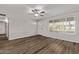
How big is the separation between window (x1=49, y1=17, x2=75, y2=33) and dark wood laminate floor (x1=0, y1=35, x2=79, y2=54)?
0.20m

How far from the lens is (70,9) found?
1877 mm

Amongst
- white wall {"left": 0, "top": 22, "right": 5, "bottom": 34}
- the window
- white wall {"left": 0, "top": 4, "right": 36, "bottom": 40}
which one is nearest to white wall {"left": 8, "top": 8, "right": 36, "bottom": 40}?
white wall {"left": 0, "top": 4, "right": 36, "bottom": 40}

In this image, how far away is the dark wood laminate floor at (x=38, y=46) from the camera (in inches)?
74.7

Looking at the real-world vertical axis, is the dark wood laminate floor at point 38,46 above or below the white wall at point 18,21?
below

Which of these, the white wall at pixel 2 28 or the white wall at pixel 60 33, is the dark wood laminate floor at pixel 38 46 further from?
the white wall at pixel 2 28

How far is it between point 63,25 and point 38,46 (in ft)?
1.87

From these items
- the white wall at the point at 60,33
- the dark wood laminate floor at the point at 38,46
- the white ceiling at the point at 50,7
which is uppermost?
the white ceiling at the point at 50,7

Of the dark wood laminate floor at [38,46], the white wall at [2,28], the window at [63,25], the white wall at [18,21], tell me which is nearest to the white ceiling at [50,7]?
the white wall at [18,21]

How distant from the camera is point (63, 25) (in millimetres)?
1933

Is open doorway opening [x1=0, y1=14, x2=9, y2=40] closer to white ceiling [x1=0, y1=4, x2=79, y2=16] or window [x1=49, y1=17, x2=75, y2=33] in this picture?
Result: white ceiling [x1=0, y1=4, x2=79, y2=16]

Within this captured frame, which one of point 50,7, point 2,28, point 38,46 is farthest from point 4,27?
point 50,7

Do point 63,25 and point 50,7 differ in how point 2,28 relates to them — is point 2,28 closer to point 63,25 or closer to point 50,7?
point 50,7

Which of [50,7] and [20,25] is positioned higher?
[50,7]

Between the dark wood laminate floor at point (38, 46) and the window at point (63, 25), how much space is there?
7.7 inches
